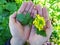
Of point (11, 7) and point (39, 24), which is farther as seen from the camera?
point (11, 7)

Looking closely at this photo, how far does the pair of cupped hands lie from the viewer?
4.10 ft

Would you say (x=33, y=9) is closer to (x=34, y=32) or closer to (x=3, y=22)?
(x=34, y=32)

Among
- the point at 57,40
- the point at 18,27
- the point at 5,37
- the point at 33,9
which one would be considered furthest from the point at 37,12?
the point at 57,40

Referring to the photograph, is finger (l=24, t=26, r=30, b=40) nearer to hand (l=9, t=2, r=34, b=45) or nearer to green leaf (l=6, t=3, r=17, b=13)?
hand (l=9, t=2, r=34, b=45)

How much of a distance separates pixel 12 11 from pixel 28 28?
0.41 meters

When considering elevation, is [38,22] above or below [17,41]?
above

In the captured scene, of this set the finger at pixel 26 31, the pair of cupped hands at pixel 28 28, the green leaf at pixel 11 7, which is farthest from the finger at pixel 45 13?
the green leaf at pixel 11 7

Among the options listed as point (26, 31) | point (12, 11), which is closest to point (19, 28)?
point (26, 31)

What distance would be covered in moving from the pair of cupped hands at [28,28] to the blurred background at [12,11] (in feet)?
0.84

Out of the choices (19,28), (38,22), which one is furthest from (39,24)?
(19,28)

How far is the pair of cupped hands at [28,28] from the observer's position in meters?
1.25

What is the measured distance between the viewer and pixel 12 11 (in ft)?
5.47

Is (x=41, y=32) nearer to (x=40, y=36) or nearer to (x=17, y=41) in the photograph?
(x=40, y=36)

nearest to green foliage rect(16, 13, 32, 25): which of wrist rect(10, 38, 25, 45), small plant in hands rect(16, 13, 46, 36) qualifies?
small plant in hands rect(16, 13, 46, 36)
